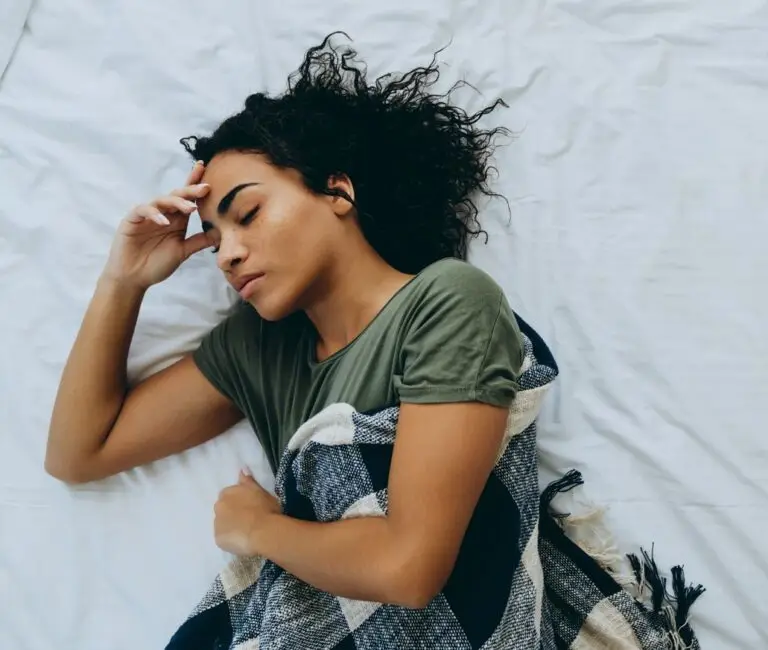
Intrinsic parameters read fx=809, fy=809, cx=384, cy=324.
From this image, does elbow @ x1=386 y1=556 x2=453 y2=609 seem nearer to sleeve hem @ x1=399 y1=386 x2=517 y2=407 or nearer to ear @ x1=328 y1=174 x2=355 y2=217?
sleeve hem @ x1=399 y1=386 x2=517 y2=407

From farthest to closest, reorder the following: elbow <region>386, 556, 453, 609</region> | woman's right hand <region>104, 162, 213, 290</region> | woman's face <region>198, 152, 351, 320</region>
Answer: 1. woman's right hand <region>104, 162, 213, 290</region>
2. woman's face <region>198, 152, 351, 320</region>
3. elbow <region>386, 556, 453, 609</region>

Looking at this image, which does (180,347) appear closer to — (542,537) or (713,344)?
(542,537)

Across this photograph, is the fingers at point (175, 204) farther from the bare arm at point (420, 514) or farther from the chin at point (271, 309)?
the bare arm at point (420, 514)

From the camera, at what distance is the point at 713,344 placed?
42.0 inches

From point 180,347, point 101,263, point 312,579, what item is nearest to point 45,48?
point 101,263

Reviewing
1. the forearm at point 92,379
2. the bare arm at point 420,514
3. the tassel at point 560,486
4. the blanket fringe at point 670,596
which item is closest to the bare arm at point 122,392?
the forearm at point 92,379

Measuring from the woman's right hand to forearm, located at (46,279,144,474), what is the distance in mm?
21

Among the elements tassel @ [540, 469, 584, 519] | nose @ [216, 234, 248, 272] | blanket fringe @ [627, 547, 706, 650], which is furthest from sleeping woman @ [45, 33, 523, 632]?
blanket fringe @ [627, 547, 706, 650]

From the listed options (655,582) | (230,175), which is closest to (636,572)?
(655,582)

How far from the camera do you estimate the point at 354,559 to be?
0.89m

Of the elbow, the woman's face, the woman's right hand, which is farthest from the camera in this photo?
the woman's right hand

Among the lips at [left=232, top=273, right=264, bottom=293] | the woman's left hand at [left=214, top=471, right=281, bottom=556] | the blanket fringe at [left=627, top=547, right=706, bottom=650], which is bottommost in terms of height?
the blanket fringe at [left=627, top=547, right=706, bottom=650]

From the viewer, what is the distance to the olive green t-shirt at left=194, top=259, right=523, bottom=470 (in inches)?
35.2

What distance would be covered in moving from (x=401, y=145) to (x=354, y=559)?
0.58 meters
